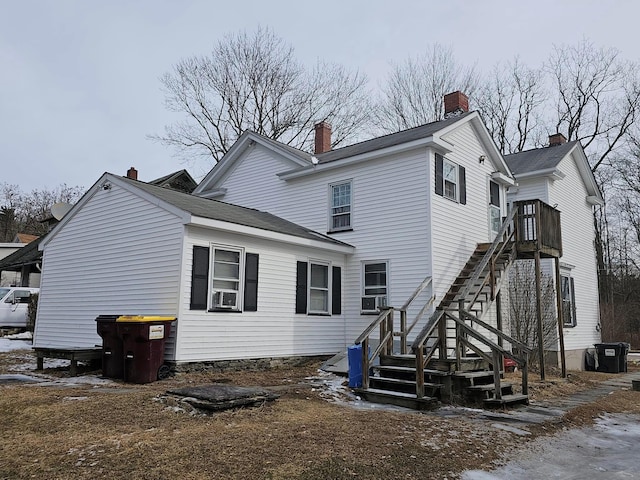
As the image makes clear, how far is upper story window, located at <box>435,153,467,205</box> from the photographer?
44.3 ft

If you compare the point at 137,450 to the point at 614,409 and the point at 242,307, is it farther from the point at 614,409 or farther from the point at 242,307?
the point at 614,409

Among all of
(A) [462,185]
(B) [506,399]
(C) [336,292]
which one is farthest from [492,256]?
(B) [506,399]

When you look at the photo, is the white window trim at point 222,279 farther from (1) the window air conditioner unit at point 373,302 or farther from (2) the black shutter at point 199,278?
(1) the window air conditioner unit at point 373,302

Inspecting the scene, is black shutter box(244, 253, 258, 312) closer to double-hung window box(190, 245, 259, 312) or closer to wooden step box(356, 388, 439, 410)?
double-hung window box(190, 245, 259, 312)

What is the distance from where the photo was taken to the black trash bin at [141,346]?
31.2 ft

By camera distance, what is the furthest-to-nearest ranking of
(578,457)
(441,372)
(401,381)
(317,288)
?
(317,288), (401,381), (441,372), (578,457)

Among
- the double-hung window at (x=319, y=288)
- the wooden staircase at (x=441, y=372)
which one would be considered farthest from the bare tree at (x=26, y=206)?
the wooden staircase at (x=441, y=372)

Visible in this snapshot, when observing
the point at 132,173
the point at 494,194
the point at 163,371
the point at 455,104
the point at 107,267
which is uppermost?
the point at 455,104

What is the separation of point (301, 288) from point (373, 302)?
2.05 metres

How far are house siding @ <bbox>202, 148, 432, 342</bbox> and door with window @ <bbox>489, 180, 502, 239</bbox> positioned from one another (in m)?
3.94

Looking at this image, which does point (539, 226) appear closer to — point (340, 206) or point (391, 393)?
point (340, 206)

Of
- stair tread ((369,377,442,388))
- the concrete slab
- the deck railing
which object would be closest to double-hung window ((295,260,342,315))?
stair tread ((369,377,442,388))

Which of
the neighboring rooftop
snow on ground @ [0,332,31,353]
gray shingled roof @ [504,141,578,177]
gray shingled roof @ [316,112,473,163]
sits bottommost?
snow on ground @ [0,332,31,353]

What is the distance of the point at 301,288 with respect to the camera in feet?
43.0
